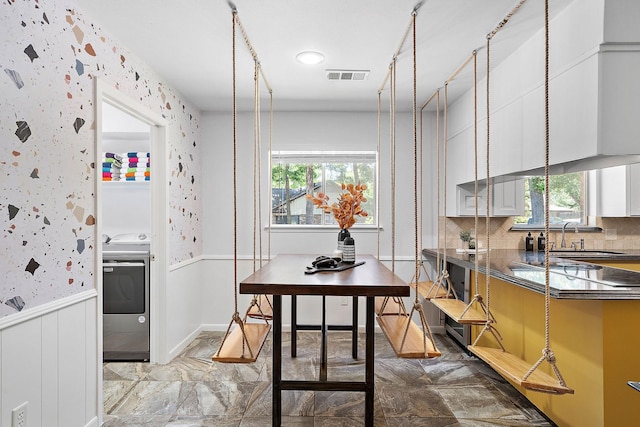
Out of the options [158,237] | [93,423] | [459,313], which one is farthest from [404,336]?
[158,237]

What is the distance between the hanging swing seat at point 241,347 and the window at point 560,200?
3107mm

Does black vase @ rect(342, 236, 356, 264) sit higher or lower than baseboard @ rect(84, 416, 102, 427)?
higher

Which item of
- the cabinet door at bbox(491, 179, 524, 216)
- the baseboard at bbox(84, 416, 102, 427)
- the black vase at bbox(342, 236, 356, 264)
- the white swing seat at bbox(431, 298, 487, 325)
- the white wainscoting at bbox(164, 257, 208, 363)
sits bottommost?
the baseboard at bbox(84, 416, 102, 427)

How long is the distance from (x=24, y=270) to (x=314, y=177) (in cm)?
303

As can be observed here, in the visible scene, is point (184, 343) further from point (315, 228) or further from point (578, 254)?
point (578, 254)

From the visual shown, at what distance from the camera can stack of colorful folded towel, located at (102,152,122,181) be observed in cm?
377

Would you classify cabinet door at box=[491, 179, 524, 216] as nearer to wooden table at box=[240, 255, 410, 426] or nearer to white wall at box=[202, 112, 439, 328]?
white wall at box=[202, 112, 439, 328]

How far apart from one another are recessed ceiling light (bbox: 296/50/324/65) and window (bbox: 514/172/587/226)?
2610 millimetres

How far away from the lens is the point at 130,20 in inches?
90.4

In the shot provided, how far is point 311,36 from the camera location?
8.27 ft

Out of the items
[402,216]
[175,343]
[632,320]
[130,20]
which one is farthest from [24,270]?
[402,216]

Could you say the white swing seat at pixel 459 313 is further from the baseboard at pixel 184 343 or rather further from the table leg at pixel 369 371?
the baseboard at pixel 184 343

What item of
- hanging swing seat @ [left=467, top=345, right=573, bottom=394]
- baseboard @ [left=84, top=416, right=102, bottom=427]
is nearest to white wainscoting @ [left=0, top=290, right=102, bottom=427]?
baseboard @ [left=84, top=416, right=102, bottom=427]

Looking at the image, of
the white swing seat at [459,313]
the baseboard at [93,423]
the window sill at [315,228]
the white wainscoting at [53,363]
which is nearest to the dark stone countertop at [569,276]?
the white swing seat at [459,313]
